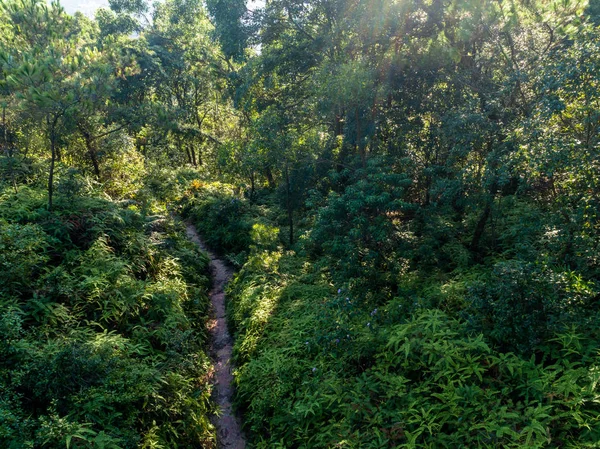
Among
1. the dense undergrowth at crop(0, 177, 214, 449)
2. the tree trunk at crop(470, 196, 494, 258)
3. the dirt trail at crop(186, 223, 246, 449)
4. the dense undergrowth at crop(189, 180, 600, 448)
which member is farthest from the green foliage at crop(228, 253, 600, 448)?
the tree trunk at crop(470, 196, 494, 258)

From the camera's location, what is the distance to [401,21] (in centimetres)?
992

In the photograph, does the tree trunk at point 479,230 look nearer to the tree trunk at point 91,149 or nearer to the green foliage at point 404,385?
the green foliage at point 404,385

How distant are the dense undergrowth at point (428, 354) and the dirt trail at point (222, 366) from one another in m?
0.32

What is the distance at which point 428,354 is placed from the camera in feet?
19.5

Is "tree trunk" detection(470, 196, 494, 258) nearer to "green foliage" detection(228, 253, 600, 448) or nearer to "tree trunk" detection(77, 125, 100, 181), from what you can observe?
"green foliage" detection(228, 253, 600, 448)

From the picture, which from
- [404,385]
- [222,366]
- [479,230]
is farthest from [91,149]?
[479,230]

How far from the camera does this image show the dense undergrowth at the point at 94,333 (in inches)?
204

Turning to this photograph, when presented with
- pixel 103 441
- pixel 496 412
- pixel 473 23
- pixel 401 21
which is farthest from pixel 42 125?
pixel 496 412

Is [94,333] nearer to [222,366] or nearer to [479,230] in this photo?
[222,366]

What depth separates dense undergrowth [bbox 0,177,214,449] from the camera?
518 cm

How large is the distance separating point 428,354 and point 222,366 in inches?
203

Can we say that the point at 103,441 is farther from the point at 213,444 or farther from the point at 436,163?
the point at 436,163

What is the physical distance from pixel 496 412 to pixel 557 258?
2.86 m

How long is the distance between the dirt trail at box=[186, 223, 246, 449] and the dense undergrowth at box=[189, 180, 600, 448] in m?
0.32
